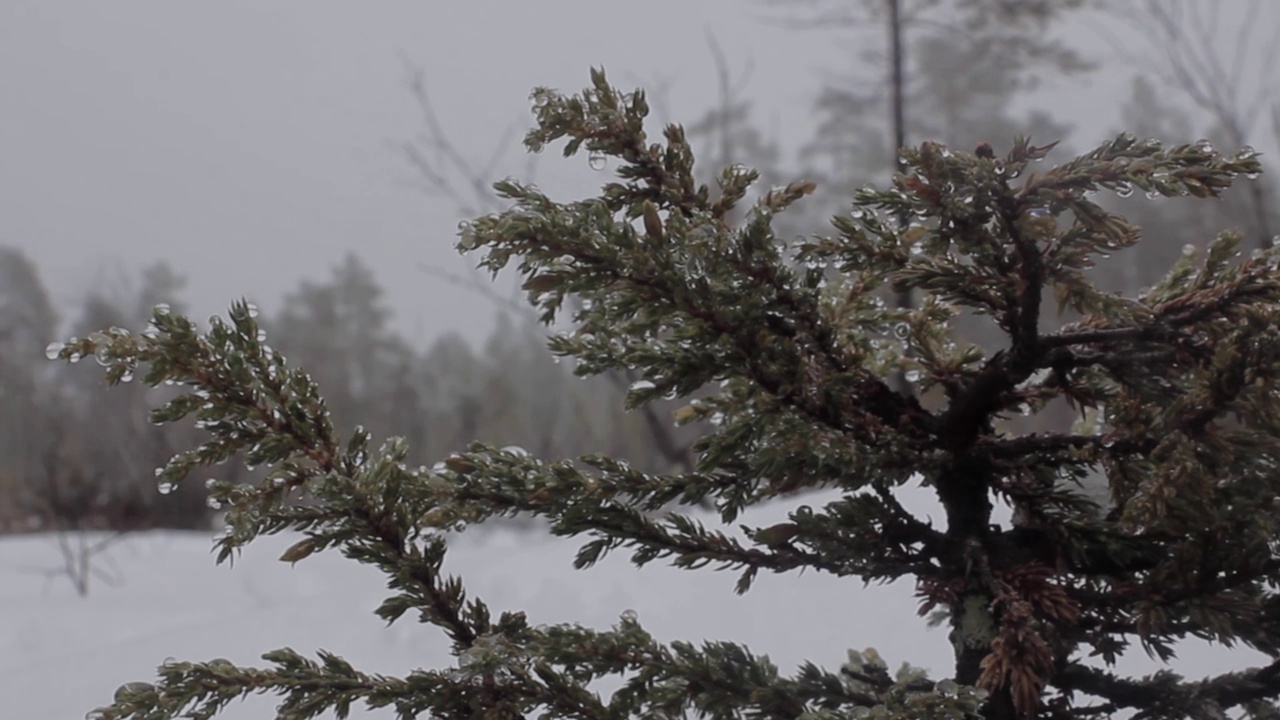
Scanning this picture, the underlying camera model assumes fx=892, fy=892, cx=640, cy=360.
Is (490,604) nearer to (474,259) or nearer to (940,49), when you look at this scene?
(474,259)

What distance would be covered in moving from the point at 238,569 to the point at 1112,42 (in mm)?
9190

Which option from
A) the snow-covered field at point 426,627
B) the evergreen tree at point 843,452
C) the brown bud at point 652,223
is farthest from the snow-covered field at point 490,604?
the brown bud at point 652,223

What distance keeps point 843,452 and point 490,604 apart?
9.26 ft

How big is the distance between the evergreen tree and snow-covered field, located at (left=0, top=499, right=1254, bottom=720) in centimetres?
85

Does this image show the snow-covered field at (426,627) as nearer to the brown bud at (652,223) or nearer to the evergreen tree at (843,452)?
the evergreen tree at (843,452)

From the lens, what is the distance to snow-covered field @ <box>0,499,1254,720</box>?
241 cm

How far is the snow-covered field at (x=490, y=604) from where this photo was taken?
7.92ft

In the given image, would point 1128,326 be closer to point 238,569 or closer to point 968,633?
point 968,633

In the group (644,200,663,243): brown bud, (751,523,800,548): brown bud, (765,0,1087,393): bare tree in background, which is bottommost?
(751,523,800,548): brown bud

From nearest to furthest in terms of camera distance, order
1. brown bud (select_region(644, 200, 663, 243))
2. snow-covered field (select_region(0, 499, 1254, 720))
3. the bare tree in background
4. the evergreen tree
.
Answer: the evergreen tree, brown bud (select_region(644, 200, 663, 243)), snow-covered field (select_region(0, 499, 1254, 720)), the bare tree in background

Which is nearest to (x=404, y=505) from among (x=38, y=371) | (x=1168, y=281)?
(x=1168, y=281)


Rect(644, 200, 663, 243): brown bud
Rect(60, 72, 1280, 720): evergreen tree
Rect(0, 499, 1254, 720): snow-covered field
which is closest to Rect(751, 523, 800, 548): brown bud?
Rect(60, 72, 1280, 720): evergreen tree

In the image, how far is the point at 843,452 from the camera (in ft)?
2.96

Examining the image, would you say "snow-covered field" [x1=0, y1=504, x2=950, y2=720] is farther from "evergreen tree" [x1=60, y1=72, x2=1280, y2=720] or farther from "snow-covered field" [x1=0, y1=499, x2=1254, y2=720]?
"evergreen tree" [x1=60, y1=72, x2=1280, y2=720]
